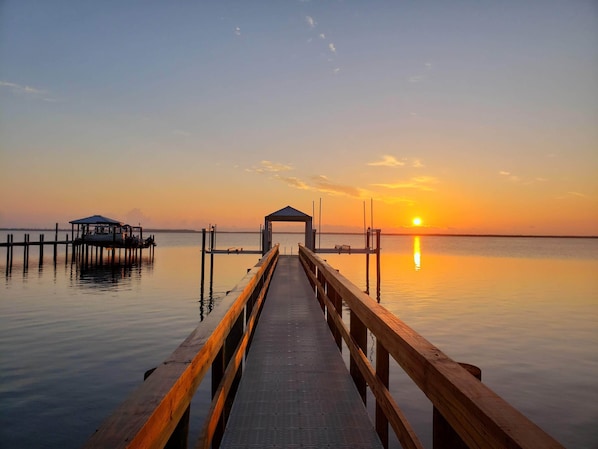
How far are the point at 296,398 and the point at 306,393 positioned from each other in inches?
6.4

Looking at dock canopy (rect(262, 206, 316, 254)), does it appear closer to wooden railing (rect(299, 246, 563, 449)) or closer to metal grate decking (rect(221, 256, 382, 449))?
metal grate decking (rect(221, 256, 382, 449))

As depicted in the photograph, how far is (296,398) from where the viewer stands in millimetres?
4211

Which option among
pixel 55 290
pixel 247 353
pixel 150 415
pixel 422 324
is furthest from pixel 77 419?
pixel 55 290

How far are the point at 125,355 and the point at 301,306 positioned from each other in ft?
19.0

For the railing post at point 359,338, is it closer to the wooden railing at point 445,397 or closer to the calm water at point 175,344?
the wooden railing at point 445,397

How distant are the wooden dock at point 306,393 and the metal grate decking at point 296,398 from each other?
10mm

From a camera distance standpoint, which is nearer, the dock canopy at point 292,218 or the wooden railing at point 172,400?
the wooden railing at point 172,400

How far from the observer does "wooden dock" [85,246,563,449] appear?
1.50 m

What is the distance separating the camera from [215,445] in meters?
3.21

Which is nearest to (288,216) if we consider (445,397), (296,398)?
(296,398)

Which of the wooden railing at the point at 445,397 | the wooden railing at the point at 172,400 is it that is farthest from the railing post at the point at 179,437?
the wooden railing at the point at 445,397

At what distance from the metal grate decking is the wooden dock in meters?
0.01

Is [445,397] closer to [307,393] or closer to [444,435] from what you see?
[444,435]

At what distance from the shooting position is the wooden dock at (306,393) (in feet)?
4.93
